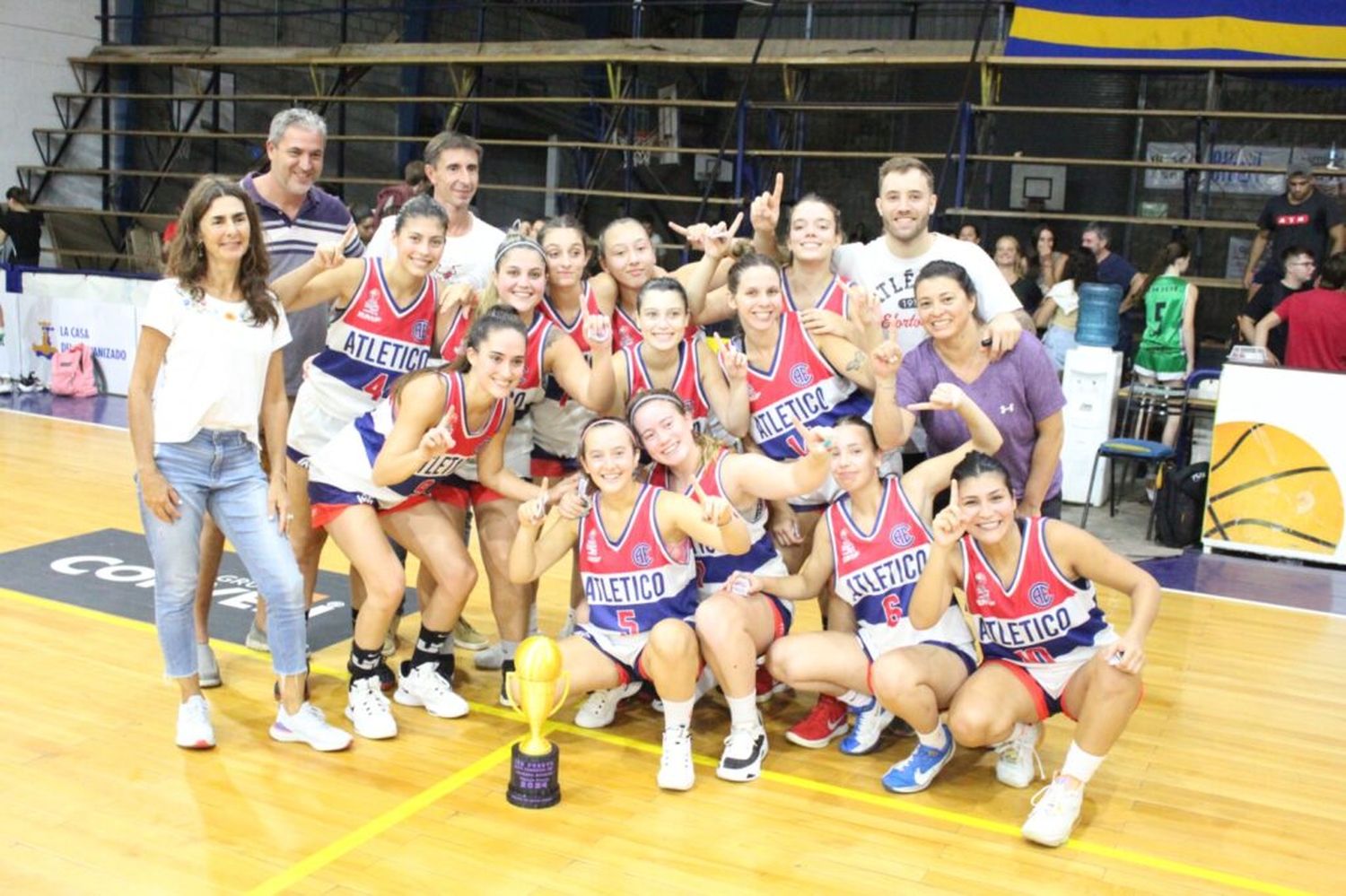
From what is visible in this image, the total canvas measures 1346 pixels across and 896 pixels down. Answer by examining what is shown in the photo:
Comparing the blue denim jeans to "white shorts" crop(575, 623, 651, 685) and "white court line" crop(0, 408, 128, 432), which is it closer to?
"white shorts" crop(575, 623, 651, 685)

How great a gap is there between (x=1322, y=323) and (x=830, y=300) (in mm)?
4933

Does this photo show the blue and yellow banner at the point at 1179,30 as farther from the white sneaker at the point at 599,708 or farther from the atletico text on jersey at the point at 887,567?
the white sneaker at the point at 599,708

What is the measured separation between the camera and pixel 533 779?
3408mm

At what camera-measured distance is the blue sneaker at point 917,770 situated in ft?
11.9

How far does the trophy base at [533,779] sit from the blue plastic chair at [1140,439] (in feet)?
15.7

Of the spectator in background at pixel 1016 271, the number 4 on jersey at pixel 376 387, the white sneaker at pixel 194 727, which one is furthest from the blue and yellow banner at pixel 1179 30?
the white sneaker at pixel 194 727

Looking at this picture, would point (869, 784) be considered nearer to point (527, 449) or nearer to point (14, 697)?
point (527, 449)

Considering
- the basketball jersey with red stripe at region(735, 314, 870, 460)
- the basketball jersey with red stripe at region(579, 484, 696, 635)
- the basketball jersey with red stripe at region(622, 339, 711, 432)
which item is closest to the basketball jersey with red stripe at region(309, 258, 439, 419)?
the basketball jersey with red stripe at region(622, 339, 711, 432)

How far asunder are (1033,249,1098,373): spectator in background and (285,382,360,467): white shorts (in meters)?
5.67

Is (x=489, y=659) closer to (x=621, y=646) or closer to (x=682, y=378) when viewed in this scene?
(x=621, y=646)

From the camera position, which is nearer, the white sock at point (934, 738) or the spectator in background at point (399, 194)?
the white sock at point (934, 738)

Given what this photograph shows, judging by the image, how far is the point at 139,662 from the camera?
441 cm

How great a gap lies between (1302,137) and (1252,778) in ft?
33.4

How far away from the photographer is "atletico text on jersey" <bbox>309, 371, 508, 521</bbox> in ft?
12.7
